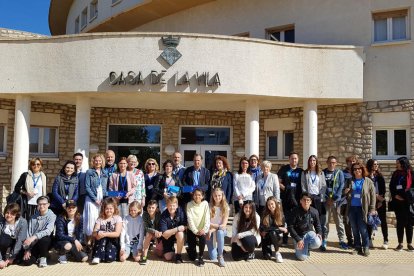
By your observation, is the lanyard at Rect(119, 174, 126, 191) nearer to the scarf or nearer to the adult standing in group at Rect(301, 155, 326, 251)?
the scarf

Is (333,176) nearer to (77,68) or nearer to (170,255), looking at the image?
(170,255)

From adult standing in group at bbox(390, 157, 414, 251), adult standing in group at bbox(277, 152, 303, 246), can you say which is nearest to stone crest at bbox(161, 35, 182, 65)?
adult standing in group at bbox(277, 152, 303, 246)

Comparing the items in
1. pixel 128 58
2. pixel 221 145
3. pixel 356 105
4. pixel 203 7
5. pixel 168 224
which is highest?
pixel 203 7

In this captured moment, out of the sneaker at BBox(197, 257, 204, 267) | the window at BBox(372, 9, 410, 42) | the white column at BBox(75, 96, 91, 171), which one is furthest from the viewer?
the window at BBox(372, 9, 410, 42)

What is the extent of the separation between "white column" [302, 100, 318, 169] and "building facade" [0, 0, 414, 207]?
32mm

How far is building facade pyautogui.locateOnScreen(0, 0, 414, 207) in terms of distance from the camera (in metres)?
11.0

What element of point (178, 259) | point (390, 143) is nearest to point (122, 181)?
point (178, 259)

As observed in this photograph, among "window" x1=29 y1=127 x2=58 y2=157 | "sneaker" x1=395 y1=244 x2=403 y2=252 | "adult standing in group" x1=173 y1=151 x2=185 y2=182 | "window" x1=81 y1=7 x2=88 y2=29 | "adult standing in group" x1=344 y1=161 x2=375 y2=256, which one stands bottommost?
"sneaker" x1=395 y1=244 x2=403 y2=252

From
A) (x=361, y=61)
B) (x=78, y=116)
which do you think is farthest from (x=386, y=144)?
(x=78, y=116)

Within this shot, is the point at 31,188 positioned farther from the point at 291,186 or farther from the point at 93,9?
the point at 93,9

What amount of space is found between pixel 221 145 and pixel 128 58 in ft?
A: 15.5

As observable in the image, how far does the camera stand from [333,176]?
8.28 meters

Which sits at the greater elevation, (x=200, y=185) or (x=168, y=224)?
(x=200, y=185)

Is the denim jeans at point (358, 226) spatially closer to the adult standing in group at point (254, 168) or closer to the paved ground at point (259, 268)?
the paved ground at point (259, 268)
